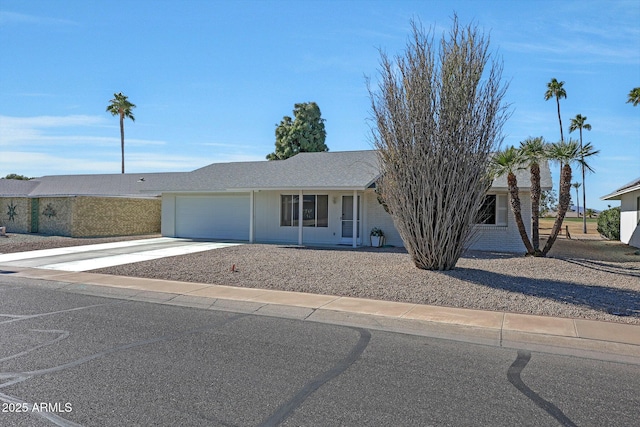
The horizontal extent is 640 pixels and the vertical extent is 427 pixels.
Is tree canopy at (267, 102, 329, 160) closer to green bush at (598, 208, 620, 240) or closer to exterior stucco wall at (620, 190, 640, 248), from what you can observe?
green bush at (598, 208, 620, 240)

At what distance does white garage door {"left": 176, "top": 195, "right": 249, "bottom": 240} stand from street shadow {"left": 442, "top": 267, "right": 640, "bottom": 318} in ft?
46.4

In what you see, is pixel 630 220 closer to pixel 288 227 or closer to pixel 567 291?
pixel 288 227

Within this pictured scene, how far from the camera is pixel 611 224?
29703 mm

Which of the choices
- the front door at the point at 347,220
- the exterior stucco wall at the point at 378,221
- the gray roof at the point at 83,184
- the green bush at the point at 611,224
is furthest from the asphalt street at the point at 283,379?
the gray roof at the point at 83,184

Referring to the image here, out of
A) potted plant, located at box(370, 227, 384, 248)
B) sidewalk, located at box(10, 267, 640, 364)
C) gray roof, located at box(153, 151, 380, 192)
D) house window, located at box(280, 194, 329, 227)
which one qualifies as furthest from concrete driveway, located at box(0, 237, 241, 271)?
potted plant, located at box(370, 227, 384, 248)

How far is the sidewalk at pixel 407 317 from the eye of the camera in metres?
7.05

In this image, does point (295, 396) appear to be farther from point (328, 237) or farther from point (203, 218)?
point (203, 218)

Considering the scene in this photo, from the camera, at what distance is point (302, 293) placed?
10.7 m

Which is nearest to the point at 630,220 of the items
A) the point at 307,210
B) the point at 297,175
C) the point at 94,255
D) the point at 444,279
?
the point at 307,210

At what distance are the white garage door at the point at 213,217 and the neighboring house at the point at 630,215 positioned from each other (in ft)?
57.3

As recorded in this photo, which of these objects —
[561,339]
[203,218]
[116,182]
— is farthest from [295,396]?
[116,182]

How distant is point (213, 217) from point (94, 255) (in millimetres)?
8073

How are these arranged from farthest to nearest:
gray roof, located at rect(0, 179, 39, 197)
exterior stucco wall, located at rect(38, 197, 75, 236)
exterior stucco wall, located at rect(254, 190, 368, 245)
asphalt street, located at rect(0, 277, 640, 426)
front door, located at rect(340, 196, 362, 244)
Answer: gray roof, located at rect(0, 179, 39, 197)
exterior stucco wall, located at rect(38, 197, 75, 236)
exterior stucco wall, located at rect(254, 190, 368, 245)
front door, located at rect(340, 196, 362, 244)
asphalt street, located at rect(0, 277, 640, 426)

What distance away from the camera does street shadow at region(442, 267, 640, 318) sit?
905cm
